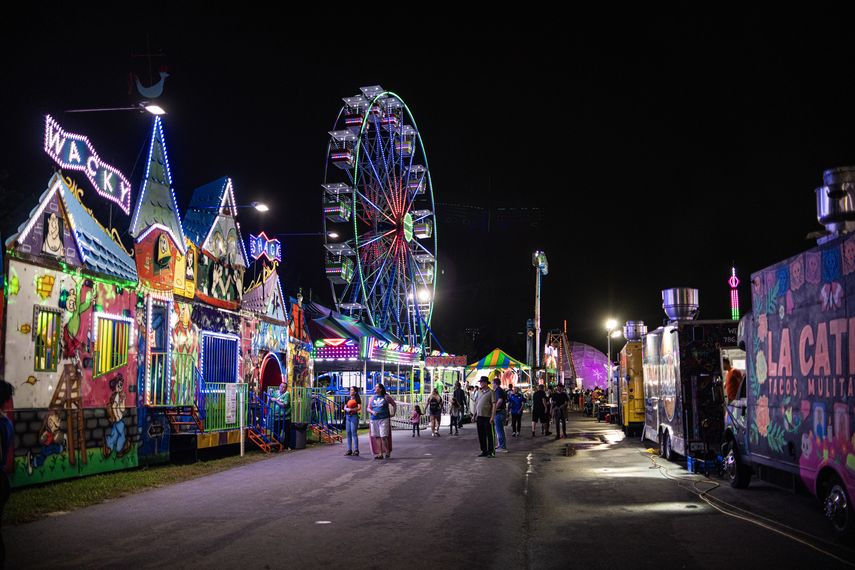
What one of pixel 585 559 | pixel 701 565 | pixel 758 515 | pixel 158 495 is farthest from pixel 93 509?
pixel 758 515

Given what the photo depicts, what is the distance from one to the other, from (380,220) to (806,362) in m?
29.6

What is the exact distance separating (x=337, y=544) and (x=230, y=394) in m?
11.2

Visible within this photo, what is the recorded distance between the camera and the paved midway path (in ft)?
21.8

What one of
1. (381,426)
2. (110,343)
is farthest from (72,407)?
(381,426)

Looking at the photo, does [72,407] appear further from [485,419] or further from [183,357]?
[485,419]

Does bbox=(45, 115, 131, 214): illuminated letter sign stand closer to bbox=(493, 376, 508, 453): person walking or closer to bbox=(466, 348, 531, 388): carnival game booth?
bbox=(493, 376, 508, 453): person walking

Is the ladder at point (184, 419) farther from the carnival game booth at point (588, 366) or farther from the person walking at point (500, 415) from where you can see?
the carnival game booth at point (588, 366)

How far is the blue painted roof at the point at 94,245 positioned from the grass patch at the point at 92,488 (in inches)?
142

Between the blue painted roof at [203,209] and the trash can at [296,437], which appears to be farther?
the trash can at [296,437]

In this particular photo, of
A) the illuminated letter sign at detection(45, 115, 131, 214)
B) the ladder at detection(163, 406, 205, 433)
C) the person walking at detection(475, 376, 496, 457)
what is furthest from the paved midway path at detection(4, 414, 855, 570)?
the illuminated letter sign at detection(45, 115, 131, 214)

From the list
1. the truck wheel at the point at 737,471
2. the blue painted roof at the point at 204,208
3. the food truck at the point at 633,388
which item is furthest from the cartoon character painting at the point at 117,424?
the food truck at the point at 633,388

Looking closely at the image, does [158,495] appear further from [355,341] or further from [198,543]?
[355,341]

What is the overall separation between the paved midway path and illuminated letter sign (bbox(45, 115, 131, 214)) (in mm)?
5449

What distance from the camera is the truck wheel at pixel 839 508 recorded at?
7254 mm
